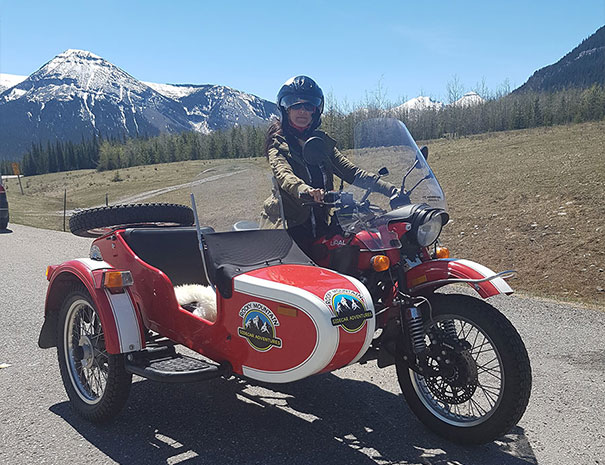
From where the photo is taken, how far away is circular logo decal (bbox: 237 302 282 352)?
120 inches

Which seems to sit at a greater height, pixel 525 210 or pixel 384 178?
pixel 384 178

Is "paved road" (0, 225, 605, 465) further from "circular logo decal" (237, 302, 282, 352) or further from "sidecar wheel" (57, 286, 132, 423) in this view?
"circular logo decal" (237, 302, 282, 352)

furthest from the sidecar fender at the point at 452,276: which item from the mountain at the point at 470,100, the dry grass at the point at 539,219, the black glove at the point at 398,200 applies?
the mountain at the point at 470,100

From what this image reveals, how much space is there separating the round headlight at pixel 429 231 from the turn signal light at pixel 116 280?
1968mm

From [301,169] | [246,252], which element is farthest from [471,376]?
[301,169]

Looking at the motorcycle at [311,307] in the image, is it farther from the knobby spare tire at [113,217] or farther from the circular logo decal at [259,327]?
the knobby spare tire at [113,217]

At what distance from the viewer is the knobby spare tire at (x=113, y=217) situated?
4512mm

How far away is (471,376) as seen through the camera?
3.24 meters

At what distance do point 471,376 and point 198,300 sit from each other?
185cm

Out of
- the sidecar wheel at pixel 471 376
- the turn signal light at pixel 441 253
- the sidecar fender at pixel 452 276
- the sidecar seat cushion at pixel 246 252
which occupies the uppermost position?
the sidecar seat cushion at pixel 246 252

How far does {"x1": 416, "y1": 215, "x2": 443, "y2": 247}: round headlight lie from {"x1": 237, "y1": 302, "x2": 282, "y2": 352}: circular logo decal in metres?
1.12

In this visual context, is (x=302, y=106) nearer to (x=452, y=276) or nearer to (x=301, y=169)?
(x=301, y=169)

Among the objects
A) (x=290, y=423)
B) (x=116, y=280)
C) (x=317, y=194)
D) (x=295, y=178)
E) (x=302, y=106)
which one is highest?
(x=302, y=106)

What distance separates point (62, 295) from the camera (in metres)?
4.29
